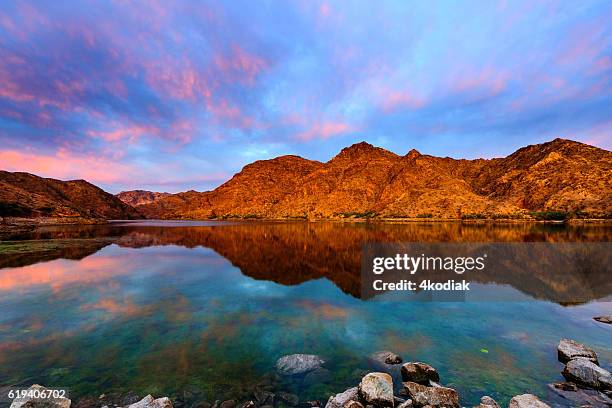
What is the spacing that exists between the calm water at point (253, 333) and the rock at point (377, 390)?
61.4 inches

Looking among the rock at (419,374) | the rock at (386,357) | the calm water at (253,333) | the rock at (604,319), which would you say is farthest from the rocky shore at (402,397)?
the rock at (604,319)

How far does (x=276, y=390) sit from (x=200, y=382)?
312 centimetres

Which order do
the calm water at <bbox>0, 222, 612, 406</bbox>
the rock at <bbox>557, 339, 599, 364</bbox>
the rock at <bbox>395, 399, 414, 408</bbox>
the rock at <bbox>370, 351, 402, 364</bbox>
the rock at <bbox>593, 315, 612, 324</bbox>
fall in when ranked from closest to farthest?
the rock at <bbox>395, 399, 414, 408</bbox>
the calm water at <bbox>0, 222, 612, 406</bbox>
the rock at <bbox>557, 339, 599, 364</bbox>
the rock at <bbox>370, 351, 402, 364</bbox>
the rock at <bbox>593, 315, 612, 324</bbox>

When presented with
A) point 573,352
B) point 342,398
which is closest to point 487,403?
point 342,398

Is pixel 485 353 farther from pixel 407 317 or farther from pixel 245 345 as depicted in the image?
pixel 245 345

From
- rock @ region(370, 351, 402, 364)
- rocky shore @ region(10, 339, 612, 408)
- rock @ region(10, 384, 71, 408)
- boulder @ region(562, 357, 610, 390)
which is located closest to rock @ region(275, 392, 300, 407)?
rocky shore @ region(10, 339, 612, 408)

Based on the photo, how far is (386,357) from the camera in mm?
13445

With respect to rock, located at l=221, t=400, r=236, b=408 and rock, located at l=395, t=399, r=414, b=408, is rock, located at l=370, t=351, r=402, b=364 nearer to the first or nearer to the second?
rock, located at l=395, t=399, r=414, b=408

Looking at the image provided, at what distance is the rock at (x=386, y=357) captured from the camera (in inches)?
518

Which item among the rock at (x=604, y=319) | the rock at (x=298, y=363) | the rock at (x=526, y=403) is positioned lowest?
the rock at (x=298, y=363)

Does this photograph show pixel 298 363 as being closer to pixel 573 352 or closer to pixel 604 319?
pixel 573 352

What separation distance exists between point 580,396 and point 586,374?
4.63 feet

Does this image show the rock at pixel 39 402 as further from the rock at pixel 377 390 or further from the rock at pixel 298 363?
the rock at pixel 377 390

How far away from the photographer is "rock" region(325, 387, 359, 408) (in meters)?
9.60
